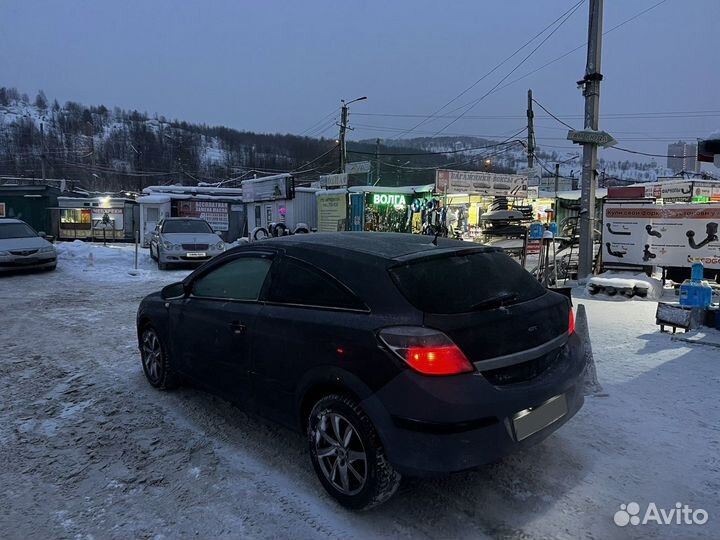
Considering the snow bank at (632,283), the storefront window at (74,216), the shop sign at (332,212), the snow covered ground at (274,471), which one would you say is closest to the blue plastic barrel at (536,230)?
the snow bank at (632,283)

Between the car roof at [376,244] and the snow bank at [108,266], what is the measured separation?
34.3 feet

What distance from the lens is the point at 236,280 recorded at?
3875mm

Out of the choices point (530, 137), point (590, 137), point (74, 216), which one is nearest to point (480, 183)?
point (530, 137)

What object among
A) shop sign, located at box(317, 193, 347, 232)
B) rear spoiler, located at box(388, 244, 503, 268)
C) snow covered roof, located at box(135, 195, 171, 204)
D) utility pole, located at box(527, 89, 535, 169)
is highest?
utility pole, located at box(527, 89, 535, 169)

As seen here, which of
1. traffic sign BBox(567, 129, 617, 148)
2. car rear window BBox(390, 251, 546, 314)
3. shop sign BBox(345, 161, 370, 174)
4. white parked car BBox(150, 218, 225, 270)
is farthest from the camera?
shop sign BBox(345, 161, 370, 174)

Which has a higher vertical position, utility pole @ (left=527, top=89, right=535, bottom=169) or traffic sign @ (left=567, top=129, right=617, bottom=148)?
utility pole @ (left=527, top=89, right=535, bottom=169)

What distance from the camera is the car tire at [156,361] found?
4.59 metres

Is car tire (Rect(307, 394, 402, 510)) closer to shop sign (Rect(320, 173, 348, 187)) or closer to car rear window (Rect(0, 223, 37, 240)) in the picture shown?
car rear window (Rect(0, 223, 37, 240))

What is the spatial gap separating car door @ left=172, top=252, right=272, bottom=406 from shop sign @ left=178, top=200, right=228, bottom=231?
1106 inches

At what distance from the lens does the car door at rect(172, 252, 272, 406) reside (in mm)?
3539

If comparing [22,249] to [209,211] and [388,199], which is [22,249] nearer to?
[388,199]

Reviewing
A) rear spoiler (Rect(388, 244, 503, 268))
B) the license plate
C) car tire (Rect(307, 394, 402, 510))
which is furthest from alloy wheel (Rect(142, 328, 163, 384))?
the license plate

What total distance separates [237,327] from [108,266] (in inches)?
555

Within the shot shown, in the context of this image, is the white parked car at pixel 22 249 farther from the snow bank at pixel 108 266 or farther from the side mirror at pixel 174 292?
the side mirror at pixel 174 292
